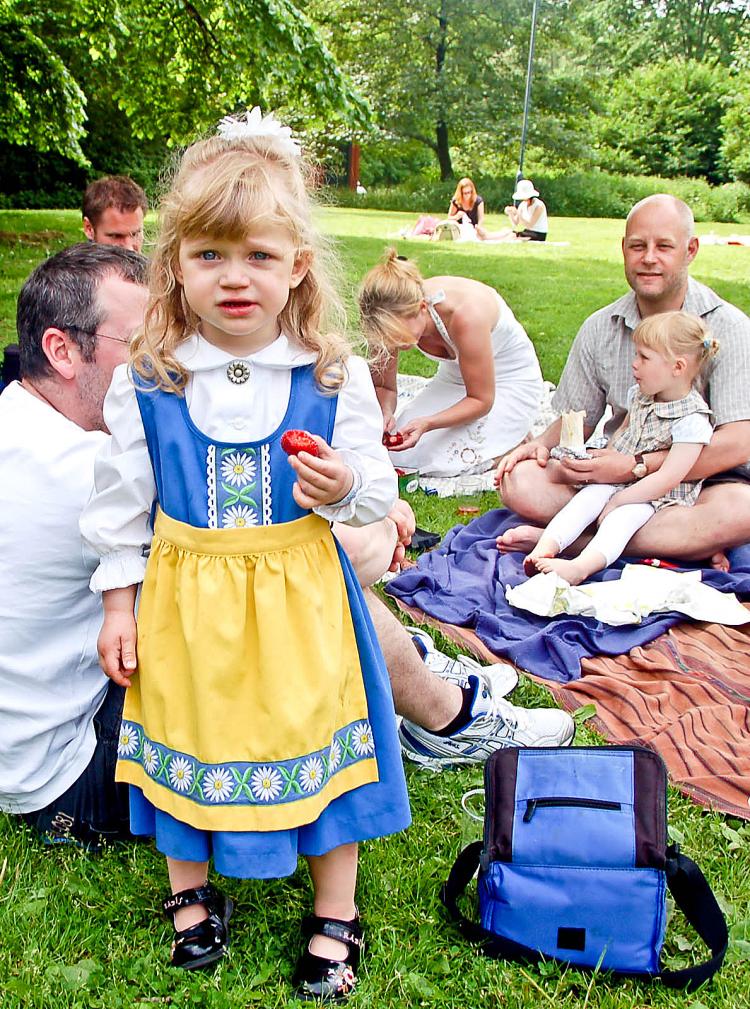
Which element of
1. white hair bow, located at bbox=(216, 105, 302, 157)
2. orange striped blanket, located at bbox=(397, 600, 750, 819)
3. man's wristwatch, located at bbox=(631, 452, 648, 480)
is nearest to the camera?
white hair bow, located at bbox=(216, 105, 302, 157)

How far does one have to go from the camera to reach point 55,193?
22.9 m

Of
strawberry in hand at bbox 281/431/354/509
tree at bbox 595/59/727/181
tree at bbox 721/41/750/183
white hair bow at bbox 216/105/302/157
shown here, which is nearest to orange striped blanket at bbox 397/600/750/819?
strawberry in hand at bbox 281/431/354/509

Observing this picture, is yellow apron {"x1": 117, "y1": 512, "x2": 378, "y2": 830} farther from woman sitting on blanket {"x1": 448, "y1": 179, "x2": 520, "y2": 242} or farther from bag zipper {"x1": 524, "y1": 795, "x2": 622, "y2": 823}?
woman sitting on blanket {"x1": 448, "y1": 179, "x2": 520, "y2": 242}

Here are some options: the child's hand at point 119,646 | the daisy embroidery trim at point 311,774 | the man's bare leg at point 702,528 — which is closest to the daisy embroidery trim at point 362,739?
the daisy embroidery trim at point 311,774

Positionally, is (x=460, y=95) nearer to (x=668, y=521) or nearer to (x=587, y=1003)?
(x=668, y=521)

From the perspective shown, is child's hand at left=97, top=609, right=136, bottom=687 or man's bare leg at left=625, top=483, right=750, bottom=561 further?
man's bare leg at left=625, top=483, right=750, bottom=561

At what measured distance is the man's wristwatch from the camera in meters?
4.43

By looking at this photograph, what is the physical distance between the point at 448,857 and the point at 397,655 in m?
0.57

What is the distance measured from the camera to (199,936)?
2.26 metres

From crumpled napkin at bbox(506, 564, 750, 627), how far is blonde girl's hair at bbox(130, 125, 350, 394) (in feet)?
6.98

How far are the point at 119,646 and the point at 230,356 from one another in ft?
2.16

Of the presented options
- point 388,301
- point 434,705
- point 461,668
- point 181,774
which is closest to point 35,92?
point 388,301

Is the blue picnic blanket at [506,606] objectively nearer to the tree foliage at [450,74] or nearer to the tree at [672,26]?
the tree foliage at [450,74]

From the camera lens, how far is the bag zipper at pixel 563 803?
89.1 inches
